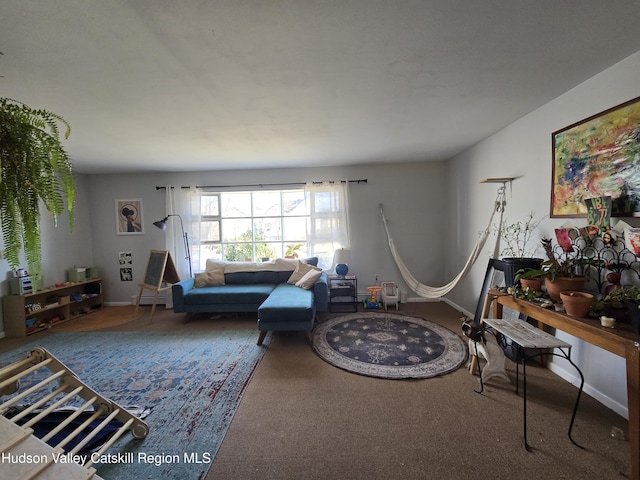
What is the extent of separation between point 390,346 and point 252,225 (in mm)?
2674

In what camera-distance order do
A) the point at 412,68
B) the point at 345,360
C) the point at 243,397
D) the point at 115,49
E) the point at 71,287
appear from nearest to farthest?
the point at 115,49 < the point at 412,68 < the point at 243,397 < the point at 345,360 < the point at 71,287

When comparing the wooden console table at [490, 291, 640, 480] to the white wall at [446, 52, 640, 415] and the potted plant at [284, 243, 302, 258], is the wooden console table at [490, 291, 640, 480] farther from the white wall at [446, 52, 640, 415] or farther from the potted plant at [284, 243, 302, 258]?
the potted plant at [284, 243, 302, 258]

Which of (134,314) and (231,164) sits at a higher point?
(231,164)

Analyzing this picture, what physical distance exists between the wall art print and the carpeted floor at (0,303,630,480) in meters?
1.26

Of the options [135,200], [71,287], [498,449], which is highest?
[135,200]

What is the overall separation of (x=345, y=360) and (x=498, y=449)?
1096 mm

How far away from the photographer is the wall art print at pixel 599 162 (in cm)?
136

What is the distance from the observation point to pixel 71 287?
11.1ft

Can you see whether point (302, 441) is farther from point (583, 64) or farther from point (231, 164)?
point (231, 164)

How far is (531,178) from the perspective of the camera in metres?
2.05

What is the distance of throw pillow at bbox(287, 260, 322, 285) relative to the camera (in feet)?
11.1

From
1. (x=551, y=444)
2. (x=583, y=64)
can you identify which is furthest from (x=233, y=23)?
(x=551, y=444)

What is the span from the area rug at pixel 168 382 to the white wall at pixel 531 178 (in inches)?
92.6

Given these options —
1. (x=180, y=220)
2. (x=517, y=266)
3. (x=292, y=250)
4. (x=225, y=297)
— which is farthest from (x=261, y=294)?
(x=517, y=266)
